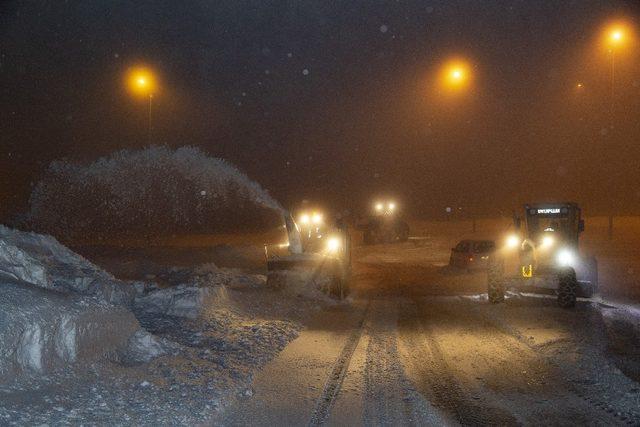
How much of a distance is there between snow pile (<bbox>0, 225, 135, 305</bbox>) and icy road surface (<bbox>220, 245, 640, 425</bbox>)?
3.45 meters

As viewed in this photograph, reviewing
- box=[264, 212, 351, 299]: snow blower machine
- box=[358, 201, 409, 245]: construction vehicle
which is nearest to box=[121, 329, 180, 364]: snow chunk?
box=[264, 212, 351, 299]: snow blower machine

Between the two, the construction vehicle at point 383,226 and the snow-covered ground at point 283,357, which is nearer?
the snow-covered ground at point 283,357

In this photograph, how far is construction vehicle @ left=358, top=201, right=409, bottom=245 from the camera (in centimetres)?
4266

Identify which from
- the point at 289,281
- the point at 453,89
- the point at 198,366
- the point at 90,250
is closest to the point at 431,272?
the point at 453,89

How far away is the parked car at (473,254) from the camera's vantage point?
27.6m

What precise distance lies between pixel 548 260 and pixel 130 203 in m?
47.5

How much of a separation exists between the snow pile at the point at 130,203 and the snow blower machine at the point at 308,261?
38.7 ft

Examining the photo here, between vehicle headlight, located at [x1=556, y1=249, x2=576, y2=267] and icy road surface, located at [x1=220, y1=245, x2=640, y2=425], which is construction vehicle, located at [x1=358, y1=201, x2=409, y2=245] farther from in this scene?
icy road surface, located at [x1=220, y1=245, x2=640, y2=425]

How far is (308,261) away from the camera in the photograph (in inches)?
736

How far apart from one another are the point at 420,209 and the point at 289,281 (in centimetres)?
4897

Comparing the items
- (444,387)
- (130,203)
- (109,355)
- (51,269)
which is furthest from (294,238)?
(130,203)

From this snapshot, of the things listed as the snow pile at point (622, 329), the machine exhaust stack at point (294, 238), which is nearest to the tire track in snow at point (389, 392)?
the snow pile at point (622, 329)

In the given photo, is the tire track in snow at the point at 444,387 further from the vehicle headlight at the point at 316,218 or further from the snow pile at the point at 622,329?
the vehicle headlight at the point at 316,218

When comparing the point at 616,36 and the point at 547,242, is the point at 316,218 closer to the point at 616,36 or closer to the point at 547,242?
the point at 547,242
